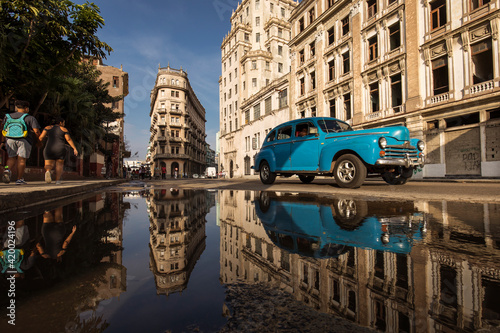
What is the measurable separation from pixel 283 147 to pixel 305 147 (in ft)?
3.02

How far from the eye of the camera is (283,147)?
781 cm

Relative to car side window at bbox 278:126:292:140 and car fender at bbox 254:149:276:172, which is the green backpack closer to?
car fender at bbox 254:149:276:172

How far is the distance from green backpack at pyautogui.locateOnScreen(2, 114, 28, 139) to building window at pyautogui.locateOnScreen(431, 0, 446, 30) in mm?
20729

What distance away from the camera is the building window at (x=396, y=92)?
672 inches

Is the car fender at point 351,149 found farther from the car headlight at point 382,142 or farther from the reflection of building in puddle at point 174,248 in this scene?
the reflection of building in puddle at point 174,248

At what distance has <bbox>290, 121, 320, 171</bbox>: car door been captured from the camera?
6.81 metres

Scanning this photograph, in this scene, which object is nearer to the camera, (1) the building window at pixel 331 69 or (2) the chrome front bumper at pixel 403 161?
(2) the chrome front bumper at pixel 403 161

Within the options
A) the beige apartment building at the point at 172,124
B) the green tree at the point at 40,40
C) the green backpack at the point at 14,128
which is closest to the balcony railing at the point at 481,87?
the green tree at the point at 40,40

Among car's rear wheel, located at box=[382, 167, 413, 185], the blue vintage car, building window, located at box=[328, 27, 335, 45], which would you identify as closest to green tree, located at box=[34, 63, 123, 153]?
the blue vintage car

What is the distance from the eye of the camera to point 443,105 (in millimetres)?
14250

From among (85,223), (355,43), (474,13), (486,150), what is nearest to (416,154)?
(85,223)

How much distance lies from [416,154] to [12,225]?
7.55 meters

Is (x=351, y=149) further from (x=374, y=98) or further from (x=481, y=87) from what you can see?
(x=374, y=98)

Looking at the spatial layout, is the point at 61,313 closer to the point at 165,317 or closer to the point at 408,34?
the point at 165,317
